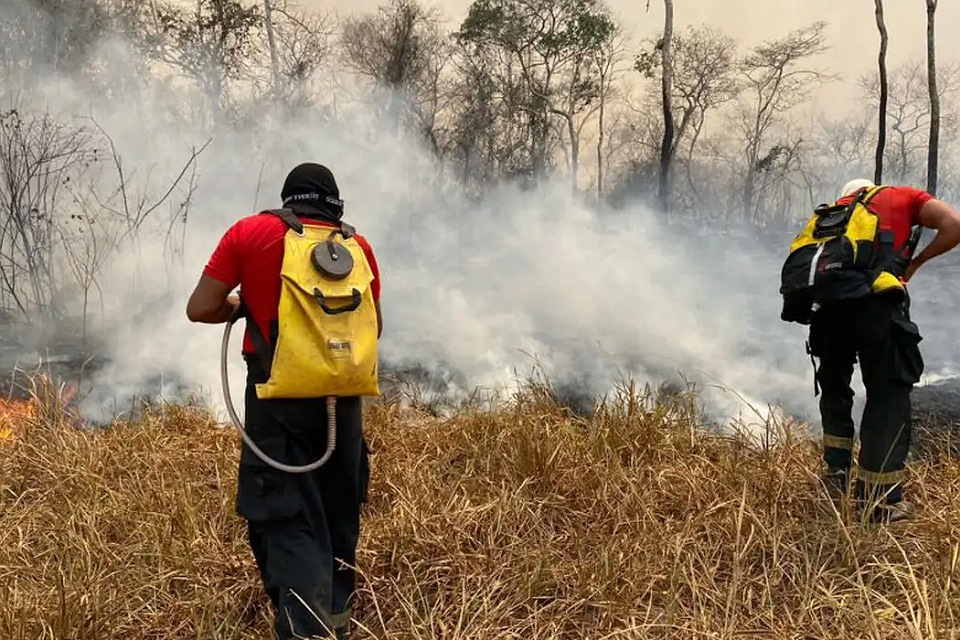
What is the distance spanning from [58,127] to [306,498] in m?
7.71

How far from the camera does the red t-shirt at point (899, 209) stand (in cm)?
293

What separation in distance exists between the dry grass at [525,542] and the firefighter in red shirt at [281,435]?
26cm

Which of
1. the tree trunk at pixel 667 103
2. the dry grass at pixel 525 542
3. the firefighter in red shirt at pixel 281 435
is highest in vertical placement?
the tree trunk at pixel 667 103

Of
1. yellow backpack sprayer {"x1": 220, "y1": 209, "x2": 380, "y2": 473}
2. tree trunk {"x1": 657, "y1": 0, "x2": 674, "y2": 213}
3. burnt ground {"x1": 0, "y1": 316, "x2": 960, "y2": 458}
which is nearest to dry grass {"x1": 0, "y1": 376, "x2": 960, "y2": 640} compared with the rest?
burnt ground {"x1": 0, "y1": 316, "x2": 960, "y2": 458}

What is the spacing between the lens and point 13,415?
428 cm

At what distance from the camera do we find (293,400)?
2066 mm

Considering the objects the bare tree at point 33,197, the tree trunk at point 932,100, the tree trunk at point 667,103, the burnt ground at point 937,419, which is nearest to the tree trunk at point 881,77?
the tree trunk at point 932,100

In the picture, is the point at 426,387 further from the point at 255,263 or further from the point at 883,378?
the point at 255,263

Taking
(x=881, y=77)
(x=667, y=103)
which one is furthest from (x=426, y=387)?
(x=881, y=77)

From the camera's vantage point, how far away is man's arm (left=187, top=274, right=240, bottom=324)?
2.07 meters

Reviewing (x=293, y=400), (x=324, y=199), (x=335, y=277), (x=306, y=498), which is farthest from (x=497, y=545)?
(x=324, y=199)

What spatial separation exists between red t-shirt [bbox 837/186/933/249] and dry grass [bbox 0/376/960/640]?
124 cm

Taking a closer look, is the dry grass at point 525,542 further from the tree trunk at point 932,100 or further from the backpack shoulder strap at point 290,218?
the tree trunk at point 932,100

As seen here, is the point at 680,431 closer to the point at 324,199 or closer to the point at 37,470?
the point at 324,199
